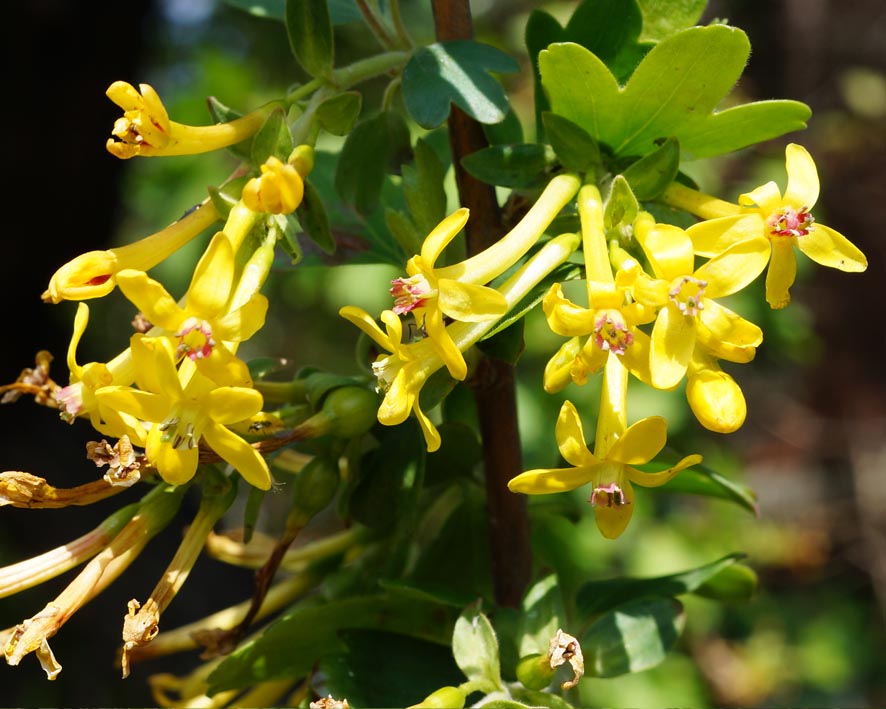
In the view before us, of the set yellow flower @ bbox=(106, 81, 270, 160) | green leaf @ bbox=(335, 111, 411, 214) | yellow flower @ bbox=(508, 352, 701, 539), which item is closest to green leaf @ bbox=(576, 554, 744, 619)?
yellow flower @ bbox=(508, 352, 701, 539)

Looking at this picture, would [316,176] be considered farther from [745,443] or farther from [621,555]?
[745,443]

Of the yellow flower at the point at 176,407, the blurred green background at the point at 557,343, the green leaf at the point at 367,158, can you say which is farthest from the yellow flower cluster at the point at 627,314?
the blurred green background at the point at 557,343

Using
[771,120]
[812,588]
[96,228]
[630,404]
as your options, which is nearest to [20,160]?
[96,228]

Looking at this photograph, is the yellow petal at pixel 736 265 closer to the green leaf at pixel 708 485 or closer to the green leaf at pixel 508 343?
the green leaf at pixel 508 343

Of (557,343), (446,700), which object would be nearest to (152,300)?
(446,700)

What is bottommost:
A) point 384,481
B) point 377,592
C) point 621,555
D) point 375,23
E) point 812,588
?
point 812,588
